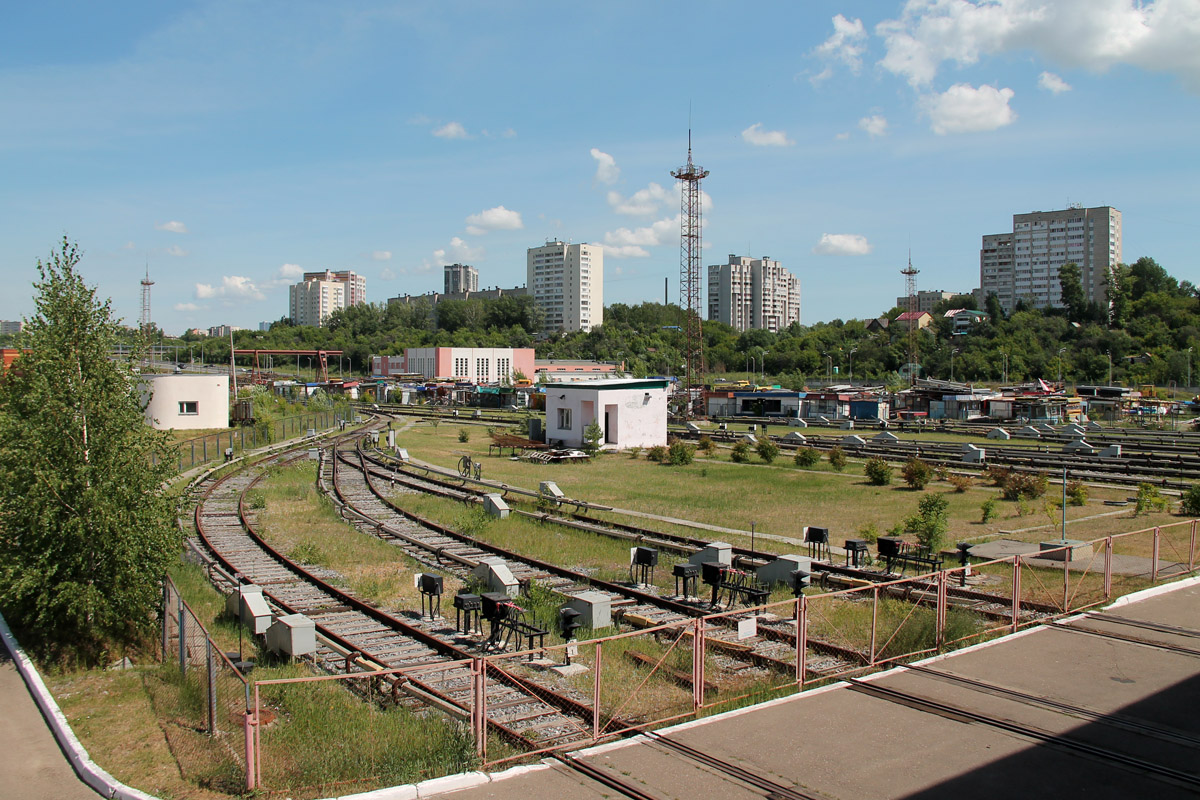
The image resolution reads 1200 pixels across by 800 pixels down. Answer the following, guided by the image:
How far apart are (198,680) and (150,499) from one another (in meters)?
3.22

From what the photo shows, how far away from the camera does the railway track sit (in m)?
9.54

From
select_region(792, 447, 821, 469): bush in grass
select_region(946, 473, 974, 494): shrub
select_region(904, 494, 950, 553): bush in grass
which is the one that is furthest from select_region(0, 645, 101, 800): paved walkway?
select_region(792, 447, 821, 469): bush in grass

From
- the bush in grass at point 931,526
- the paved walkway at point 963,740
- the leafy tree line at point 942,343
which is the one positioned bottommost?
the paved walkway at point 963,740

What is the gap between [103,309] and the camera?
12.6m

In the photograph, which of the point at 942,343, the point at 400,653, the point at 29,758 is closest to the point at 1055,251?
the point at 942,343

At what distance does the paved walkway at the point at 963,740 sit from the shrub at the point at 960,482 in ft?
64.5

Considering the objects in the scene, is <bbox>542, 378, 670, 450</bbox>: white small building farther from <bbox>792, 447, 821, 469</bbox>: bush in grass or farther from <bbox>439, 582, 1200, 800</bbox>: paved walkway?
<bbox>439, 582, 1200, 800</bbox>: paved walkway

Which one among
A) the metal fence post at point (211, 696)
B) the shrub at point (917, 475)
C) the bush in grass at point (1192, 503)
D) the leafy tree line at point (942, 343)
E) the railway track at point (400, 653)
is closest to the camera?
the metal fence post at point (211, 696)

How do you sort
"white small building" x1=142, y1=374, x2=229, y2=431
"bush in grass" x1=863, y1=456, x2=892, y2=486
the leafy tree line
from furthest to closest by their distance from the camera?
the leafy tree line → "white small building" x1=142, y1=374, x2=229, y2=431 → "bush in grass" x1=863, y1=456, x2=892, y2=486

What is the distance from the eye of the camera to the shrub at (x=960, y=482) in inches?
1185

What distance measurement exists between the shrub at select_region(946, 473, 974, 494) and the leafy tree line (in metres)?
82.7

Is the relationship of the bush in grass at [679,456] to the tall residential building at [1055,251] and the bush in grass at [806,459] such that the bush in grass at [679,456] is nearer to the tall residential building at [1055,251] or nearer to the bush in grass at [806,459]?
the bush in grass at [806,459]

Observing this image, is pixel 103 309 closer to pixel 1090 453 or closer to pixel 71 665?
pixel 71 665

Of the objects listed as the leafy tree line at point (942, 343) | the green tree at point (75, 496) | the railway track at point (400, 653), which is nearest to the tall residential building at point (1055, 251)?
the leafy tree line at point (942, 343)
